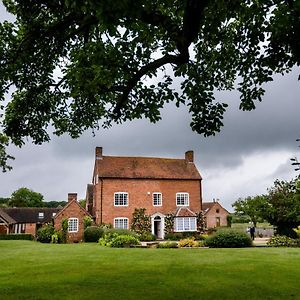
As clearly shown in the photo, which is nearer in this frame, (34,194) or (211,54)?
(211,54)

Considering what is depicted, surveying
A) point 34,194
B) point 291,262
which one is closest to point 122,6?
point 291,262

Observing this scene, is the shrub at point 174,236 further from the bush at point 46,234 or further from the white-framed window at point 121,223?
the bush at point 46,234

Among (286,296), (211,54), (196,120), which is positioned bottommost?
(286,296)

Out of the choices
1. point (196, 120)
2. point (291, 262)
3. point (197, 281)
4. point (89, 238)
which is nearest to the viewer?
point (196, 120)

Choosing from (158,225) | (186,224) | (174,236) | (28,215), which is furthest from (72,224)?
(28,215)

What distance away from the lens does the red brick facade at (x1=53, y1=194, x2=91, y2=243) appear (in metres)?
43.4

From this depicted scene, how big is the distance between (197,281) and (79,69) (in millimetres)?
8154

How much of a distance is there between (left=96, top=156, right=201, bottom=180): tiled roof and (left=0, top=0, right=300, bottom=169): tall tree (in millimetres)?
36304

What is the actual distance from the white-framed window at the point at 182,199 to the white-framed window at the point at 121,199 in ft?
22.5

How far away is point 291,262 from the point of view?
58.3ft

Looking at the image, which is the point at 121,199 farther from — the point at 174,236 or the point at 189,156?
the point at 189,156

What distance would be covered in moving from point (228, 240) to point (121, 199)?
2029cm

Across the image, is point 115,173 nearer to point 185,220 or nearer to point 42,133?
point 185,220

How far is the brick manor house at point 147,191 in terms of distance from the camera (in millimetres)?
46344
